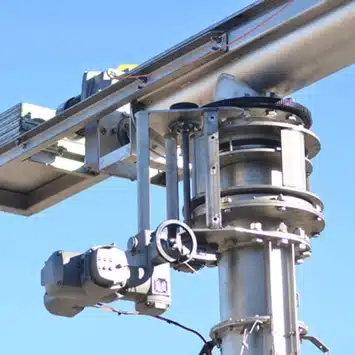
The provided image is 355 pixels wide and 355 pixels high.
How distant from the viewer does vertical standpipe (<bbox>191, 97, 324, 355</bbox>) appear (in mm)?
8234

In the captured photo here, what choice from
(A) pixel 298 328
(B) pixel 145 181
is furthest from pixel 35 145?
(A) pixel 298 328

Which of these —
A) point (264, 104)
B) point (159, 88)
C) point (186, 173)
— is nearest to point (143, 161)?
point (186, 173)

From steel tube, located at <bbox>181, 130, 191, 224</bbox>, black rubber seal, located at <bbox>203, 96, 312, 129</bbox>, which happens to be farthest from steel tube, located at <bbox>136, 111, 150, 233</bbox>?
black rubber seal, located at <bbox>203, 96, 312, 129</bbox>

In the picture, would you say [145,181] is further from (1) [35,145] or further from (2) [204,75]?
(1) [35,145]

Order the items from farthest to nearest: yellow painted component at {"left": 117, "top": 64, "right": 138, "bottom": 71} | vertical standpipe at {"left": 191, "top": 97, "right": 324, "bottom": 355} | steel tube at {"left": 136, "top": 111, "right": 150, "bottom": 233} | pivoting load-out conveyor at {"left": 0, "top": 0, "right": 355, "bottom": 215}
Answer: yellow painted component at {"left": 117, "top": 64, "right": 138, "bottom": 71}
steel tube at {"left": 136, "top": 111, "right": 150, "bottom": 233}
pivoting load-out conveyor at {"left": 0, "top": 0, "right": 355, "bottom": 215}
vertical standpipe at {"left": 191, "top": 97, "right": 324, "bottom": 355}

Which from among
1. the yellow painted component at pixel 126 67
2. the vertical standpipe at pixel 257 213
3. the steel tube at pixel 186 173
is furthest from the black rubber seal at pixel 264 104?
the yellow painted component at pixel 126 67

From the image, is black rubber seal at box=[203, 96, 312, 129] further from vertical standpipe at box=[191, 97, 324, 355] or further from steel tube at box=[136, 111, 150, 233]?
steel tube at box=[136, 111, 150, 233]

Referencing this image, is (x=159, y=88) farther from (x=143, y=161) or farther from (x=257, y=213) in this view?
(x=257, y=213)

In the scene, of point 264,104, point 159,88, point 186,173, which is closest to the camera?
point 264,104

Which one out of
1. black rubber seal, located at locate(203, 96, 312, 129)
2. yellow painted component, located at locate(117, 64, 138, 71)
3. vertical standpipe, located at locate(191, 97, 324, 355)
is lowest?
vertical standpipe, located at locate(191, 97, 324, 355)

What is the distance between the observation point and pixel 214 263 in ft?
28.2

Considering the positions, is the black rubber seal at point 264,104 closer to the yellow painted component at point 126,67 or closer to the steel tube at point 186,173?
the steel tube at point 186,173

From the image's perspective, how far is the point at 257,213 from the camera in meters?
8.43

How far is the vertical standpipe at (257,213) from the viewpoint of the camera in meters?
8.23
